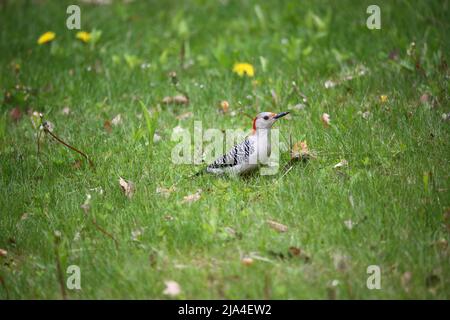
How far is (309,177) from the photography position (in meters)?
5.35

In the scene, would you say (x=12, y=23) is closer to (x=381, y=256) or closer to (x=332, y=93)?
(x=332, y=93)

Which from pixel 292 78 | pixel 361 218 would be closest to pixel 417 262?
pixel 361 218

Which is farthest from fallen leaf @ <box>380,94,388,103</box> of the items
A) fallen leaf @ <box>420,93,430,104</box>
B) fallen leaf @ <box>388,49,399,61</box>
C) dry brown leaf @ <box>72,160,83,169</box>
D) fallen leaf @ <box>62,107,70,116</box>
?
fallen leaf @ <box>62,107,70,116</box>

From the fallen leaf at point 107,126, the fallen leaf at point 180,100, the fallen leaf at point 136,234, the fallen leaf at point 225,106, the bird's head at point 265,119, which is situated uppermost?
the fallen leaf at point 180,100

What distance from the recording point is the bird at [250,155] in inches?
218

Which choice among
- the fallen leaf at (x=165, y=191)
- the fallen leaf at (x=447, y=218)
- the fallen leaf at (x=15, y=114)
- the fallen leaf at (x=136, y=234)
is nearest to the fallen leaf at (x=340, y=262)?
the fallen leaf at (x=447, y=218)

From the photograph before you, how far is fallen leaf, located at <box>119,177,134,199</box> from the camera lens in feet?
17.8

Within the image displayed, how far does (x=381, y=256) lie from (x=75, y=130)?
13.2ft

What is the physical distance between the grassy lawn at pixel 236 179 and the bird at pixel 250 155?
142 mm

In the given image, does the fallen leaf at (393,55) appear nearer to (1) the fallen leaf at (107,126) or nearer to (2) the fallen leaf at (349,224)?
(2) the fallen leaf at (349,224)

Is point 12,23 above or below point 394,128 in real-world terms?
above

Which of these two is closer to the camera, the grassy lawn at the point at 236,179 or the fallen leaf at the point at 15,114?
the grassy lawn at the point at 236,179

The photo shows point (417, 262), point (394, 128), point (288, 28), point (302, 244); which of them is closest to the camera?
point (417, 262)

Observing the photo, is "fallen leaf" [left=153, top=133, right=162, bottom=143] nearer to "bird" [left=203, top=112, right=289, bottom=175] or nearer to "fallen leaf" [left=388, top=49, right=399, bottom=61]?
"bird" [left=203, top=112, right=289, bottom=175]
